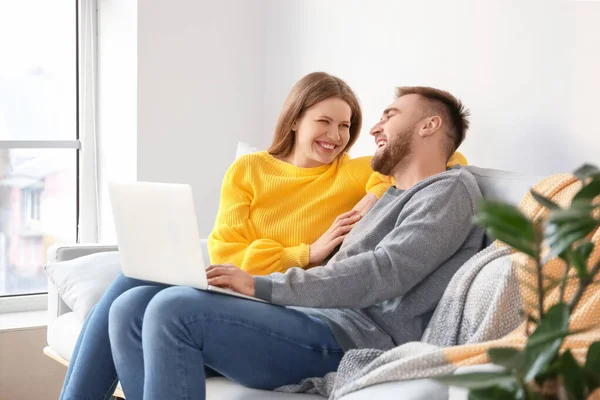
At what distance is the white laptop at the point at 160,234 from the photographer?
1.77 m

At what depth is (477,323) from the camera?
5.43 feet

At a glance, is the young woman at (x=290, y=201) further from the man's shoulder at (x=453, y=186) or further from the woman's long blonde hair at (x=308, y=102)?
the man's shoulder at (x=453, y=186)

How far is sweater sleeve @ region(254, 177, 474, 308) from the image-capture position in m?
1.84

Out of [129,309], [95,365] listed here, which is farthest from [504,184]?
[95,365]

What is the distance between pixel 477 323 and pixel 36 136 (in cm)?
252

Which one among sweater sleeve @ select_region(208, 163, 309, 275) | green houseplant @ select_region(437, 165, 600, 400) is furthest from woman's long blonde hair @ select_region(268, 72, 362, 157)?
green houseplant @ select_region(437, 165, 600, 400)

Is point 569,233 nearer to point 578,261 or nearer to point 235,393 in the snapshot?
point 578,261

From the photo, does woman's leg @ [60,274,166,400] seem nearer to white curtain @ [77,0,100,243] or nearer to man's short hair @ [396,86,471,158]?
man's short hair @ [396,86,471,158]

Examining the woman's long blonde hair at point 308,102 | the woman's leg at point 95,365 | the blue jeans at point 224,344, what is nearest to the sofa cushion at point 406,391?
the blue jeans at point 224,344

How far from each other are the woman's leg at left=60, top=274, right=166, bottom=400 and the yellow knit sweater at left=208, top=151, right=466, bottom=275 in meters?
0.41

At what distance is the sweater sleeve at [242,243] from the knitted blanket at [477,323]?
52 centimetres

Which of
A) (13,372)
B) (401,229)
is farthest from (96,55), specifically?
(401,229)

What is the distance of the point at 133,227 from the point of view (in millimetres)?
1919

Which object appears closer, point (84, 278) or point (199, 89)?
point (84, 278)
